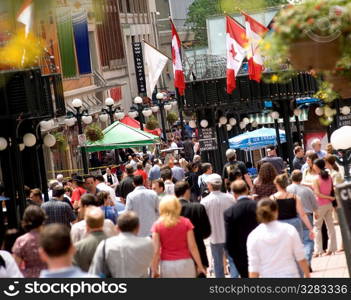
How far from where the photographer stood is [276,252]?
478 inches

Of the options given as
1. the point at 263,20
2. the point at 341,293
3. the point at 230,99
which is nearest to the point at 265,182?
the point at 341,293

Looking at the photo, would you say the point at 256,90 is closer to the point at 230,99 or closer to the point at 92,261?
the point at 230,99

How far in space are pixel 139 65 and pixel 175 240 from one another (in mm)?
63494

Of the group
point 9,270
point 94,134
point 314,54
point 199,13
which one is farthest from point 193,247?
point 199,13

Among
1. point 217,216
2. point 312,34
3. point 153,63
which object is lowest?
point 217,216

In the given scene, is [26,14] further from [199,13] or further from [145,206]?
[199,13]

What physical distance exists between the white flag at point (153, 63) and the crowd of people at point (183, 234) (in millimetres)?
25617

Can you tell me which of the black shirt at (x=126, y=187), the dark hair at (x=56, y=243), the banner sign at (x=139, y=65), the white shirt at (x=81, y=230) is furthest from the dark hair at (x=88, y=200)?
the banner sign at (x=139, y=65)

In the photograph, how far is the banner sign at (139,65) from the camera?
75188mm

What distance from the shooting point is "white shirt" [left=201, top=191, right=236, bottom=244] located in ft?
52.0

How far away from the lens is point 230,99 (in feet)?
121

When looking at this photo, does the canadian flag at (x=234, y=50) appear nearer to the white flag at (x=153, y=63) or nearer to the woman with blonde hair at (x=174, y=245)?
the white flag at (x=153, y=63)

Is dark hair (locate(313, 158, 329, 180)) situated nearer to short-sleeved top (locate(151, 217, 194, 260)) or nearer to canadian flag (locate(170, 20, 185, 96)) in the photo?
short-sleeved top (locate(151, 217, 194, 260))

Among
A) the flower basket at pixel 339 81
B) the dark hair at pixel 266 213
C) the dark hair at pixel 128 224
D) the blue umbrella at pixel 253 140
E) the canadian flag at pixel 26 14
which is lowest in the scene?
the blue umbrella at pixel 253 140
